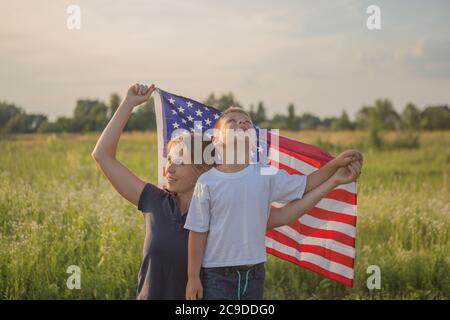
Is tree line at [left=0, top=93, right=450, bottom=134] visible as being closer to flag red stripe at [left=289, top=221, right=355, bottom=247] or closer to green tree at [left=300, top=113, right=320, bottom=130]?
green tree at [left=300, top=113, right=320, bottom=130]

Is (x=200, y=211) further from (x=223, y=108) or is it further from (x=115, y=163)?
(x=223, y=108)

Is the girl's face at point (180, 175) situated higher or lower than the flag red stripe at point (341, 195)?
higher

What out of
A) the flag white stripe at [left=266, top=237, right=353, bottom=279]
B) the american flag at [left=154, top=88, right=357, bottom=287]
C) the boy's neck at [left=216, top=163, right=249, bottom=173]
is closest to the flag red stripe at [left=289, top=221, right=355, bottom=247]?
the american flag at [left=154, top=88, right=357, bottom=287]

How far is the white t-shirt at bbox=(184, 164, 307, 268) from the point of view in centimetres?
253

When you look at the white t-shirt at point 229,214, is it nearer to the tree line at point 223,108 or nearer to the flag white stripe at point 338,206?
the flag white stripe at point 338,206

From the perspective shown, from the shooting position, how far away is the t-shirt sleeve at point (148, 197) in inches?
106

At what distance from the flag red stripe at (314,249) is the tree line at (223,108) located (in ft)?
10.4

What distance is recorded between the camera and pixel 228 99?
22.8 ft

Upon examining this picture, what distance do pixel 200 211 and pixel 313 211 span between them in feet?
3.71


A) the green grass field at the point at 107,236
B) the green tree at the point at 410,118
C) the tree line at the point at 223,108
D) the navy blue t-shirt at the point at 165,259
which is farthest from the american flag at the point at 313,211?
the green tree at the point at 410,118

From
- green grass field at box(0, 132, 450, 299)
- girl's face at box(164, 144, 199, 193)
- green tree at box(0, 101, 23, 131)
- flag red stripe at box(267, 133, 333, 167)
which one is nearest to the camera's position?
girl's face at box(164, 144, 199, 193)
